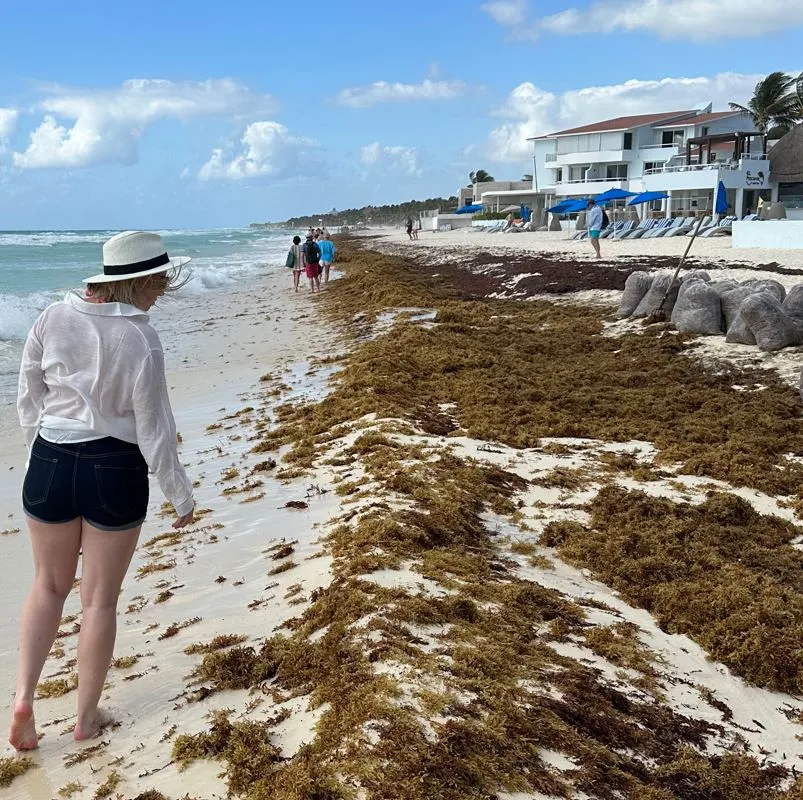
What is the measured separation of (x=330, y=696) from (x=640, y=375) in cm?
721

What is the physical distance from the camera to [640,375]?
8977mm

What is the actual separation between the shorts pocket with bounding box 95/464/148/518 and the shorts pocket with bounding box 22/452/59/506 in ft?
0.56

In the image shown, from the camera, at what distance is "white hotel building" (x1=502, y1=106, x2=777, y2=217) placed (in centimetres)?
4353

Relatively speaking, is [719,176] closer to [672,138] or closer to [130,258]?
[672,138]

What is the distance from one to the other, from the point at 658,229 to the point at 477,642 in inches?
1293

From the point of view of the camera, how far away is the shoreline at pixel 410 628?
2.46 m

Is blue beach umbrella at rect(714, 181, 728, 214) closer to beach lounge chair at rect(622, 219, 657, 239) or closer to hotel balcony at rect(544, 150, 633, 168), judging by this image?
beach lounge chair at rect(622, 219, 657, 239)

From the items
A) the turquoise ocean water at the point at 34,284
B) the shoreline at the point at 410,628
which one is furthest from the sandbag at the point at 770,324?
the turquoise ocean water at the point at 34,284

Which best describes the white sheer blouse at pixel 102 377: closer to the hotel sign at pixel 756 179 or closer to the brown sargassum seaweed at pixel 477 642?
the brown sargassum seaweed at pixel 477 642

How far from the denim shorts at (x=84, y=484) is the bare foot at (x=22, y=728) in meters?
0.73

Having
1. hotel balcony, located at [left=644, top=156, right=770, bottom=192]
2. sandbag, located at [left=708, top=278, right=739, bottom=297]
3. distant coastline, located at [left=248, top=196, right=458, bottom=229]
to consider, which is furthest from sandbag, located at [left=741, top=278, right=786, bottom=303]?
distant coastline, located at [left=248, top=196, right=458, bottom=229]

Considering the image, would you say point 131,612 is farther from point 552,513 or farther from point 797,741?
point 797,741

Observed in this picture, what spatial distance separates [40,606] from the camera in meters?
2.78

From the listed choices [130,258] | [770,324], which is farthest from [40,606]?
[770,324]
